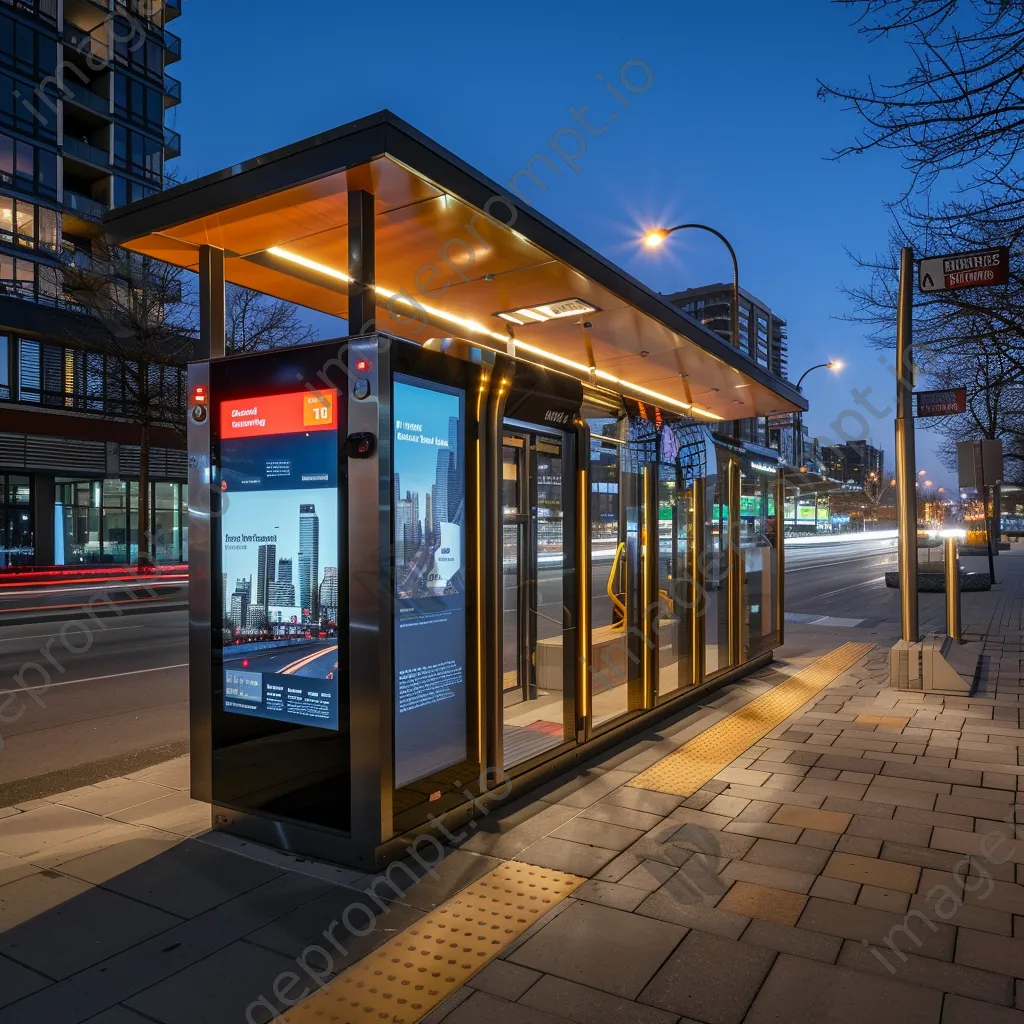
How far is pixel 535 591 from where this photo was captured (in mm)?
7434

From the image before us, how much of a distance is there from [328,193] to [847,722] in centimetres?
620

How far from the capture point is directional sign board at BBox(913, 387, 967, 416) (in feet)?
31.1

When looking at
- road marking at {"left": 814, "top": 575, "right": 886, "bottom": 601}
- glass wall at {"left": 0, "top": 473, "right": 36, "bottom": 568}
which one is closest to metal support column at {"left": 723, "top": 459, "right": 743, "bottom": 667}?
road marking at {"left": 814, "top": 575, "right": 886, "bottom": 601}

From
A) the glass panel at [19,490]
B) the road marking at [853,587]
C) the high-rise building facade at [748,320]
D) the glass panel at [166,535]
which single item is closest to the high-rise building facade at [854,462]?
the high-rise building facade at [748,320]

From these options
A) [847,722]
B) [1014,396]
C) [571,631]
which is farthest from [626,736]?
[1014,396]

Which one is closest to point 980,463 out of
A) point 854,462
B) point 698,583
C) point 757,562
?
point 757,562

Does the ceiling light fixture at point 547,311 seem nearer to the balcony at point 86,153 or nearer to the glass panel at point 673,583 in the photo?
the glass panel at point 673,583

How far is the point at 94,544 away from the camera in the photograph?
106 ft

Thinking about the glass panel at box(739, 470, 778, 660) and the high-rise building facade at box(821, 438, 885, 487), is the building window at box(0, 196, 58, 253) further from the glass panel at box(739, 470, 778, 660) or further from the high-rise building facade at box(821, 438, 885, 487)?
the high-rise building facade at box(821, 438, 885, 487)

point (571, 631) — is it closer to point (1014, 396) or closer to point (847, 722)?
point (847, 722)

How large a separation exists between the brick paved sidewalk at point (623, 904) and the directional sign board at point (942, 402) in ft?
15.7

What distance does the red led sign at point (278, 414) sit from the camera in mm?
4281

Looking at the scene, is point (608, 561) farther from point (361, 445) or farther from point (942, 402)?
point (942, 402)

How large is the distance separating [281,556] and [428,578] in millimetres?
810
